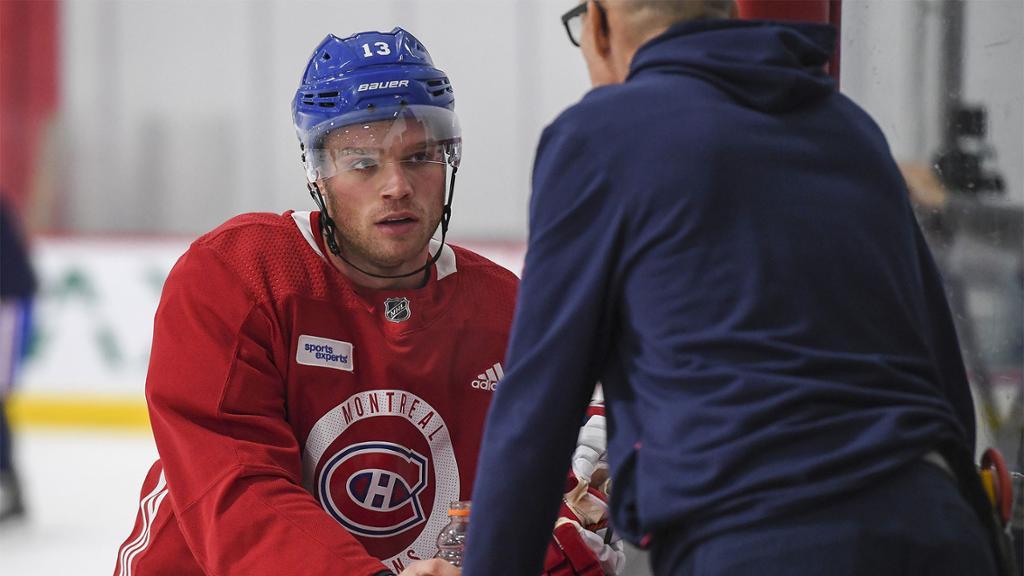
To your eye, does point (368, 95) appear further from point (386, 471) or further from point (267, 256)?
point (386, 471)

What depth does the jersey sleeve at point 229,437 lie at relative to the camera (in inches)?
53.6

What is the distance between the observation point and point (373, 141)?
162cm

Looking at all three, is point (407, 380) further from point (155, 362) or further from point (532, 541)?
point (532, 541)

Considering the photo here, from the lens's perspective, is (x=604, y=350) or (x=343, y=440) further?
(x=343, y=440)

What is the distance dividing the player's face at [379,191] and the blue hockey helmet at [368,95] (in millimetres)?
11

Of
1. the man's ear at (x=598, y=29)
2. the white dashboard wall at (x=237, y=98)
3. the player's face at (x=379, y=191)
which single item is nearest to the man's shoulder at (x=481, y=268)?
the player's face at (x=379, y=191)

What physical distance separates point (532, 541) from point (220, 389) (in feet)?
1.72

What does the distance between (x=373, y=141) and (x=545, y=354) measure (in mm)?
678

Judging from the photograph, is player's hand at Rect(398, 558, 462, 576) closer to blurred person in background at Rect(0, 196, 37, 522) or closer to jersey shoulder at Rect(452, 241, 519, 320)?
jersey shoulder at Rect(452, 241, 519, 320)

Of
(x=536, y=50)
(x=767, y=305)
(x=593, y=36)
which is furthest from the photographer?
(x=536, y=50)

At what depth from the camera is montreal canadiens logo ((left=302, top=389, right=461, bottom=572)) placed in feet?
4.92

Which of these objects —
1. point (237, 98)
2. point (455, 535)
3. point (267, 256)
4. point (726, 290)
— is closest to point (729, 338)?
point (726, 290)

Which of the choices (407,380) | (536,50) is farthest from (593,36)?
(536,50)

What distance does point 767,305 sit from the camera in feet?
3.18
